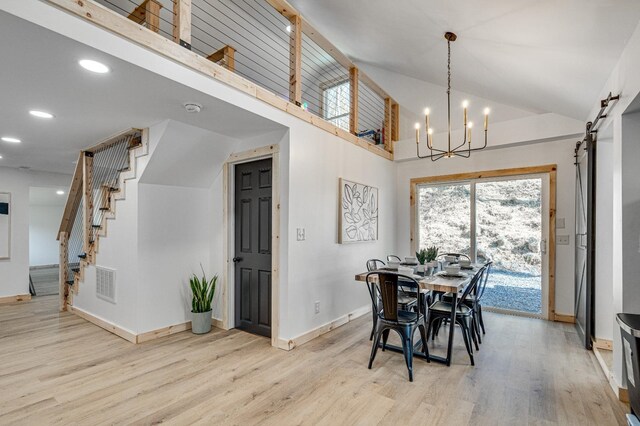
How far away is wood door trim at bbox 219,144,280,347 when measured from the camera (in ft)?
11.1

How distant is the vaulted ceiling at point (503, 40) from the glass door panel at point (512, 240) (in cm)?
118

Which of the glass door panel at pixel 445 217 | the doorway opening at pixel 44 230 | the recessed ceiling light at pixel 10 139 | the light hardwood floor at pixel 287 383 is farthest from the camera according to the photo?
the doorway opening at pixel 44 230

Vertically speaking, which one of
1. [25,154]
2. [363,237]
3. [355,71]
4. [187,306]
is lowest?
[187,306]

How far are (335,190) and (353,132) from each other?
3.19 ft

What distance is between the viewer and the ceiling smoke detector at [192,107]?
2.67 m

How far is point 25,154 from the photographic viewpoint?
181 inches

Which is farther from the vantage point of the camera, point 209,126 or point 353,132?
point 353,132

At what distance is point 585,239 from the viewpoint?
349 centimetres

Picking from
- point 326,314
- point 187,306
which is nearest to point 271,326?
point 326,314

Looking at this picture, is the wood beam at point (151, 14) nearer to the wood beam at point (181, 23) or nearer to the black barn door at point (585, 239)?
the wood beam at point (181, 23)

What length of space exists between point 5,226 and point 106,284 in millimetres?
3117

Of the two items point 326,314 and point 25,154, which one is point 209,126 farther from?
point 25,154

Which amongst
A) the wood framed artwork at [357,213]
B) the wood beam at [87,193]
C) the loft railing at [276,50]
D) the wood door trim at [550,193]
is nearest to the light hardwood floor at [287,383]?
the wood door trim at [550,193]

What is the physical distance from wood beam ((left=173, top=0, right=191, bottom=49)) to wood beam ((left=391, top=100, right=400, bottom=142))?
12.7ft
